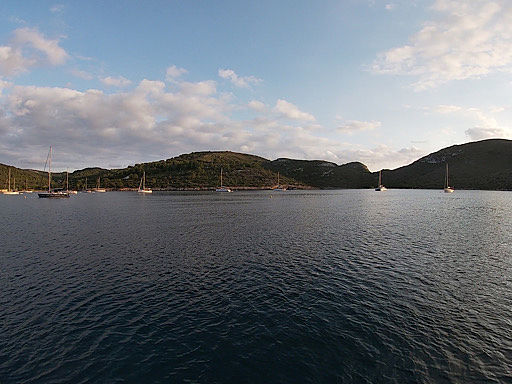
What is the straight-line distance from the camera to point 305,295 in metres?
29.4

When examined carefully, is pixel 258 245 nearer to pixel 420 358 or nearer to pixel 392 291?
pixel 392 291

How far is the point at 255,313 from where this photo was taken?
25.7 metres

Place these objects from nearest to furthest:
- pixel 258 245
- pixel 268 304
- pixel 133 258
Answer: pixel 268 304 < pixel 133 258 < pixel 258 245

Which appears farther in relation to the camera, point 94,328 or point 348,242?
point 348,242

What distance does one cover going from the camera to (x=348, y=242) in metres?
54.3

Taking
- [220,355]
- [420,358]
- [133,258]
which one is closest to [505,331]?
[420,358]

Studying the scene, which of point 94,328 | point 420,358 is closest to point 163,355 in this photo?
point 94,328

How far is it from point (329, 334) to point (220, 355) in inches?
352

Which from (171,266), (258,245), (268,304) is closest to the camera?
(268,304)

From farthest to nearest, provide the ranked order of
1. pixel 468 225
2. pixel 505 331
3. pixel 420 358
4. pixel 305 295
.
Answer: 1. pixel 468 225
2. pixel 305 295
3. pixel 505 331
4. pixel 420 358

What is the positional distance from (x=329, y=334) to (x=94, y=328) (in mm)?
19591

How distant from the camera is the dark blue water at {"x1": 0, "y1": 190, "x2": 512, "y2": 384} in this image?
18.3 metres

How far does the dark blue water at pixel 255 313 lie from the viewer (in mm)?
18266

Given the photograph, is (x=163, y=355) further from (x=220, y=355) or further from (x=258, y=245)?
(x=258, y=245)
